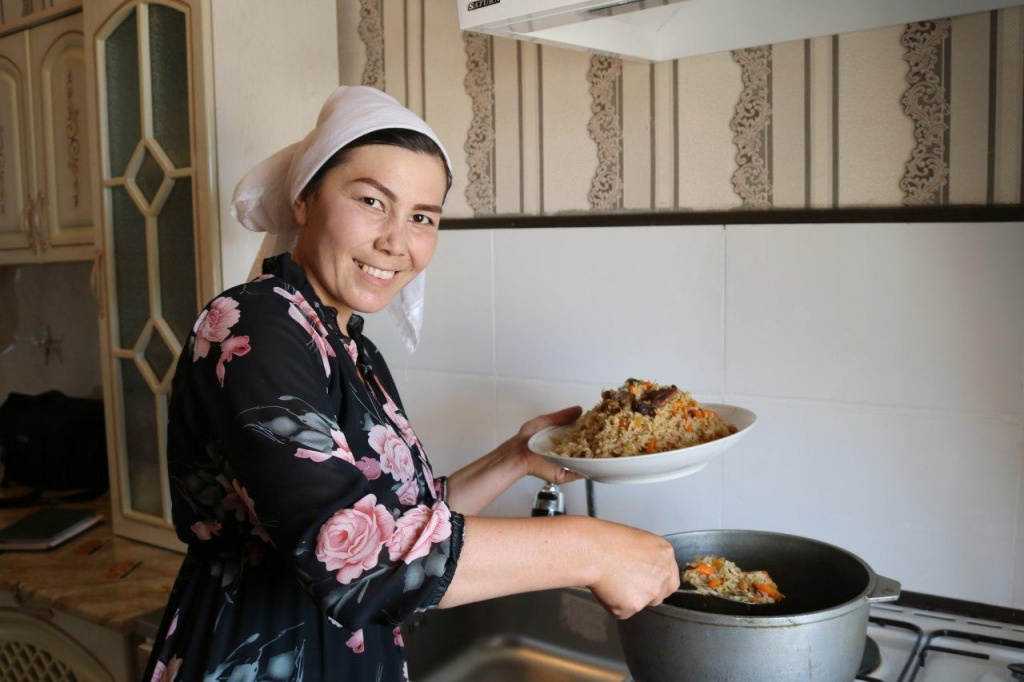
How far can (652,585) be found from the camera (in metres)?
0.91

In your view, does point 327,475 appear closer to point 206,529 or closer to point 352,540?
point 352,540

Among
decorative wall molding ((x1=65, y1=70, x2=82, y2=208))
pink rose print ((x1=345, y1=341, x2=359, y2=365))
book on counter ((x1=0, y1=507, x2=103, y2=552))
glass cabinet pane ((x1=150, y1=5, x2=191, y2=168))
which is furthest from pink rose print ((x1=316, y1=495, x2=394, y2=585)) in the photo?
decorative wall molding ((x1=65, y1=70, x2=82, y2=208))

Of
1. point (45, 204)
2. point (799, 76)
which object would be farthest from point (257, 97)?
point (799, 76)

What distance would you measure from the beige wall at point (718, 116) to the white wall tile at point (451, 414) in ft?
1.14

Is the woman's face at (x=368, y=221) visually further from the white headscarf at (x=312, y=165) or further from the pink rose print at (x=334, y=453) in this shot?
the pink rose print at (x=334, y=453)

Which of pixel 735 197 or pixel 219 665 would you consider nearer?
pixel 219 665

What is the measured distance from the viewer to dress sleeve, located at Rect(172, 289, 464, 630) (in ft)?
2.57

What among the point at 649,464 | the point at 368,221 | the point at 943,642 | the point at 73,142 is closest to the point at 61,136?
the point at 73,142

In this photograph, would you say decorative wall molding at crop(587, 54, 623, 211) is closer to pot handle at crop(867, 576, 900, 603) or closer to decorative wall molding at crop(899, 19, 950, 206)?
decorative wall molding at crop(899, 19, 950, 206)

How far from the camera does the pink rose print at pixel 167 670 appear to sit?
1029 mm

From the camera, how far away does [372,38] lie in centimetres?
190

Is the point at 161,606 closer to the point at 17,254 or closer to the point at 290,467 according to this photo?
the point at 290,467

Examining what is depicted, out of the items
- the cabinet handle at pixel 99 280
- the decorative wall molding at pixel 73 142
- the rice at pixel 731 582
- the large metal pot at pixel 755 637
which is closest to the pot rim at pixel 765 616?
the large metal pot at pixel 755 637

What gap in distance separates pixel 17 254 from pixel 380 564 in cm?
188
